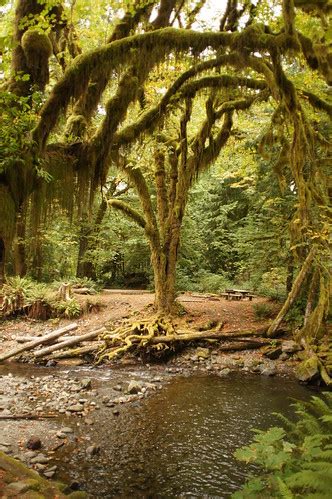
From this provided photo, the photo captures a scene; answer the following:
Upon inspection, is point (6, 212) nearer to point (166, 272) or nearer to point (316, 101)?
point (316, 101)

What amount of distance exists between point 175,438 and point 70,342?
543 centimetres

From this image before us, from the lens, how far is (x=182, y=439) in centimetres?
615

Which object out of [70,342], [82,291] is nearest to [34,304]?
[70,342]

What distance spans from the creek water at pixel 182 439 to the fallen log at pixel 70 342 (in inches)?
122

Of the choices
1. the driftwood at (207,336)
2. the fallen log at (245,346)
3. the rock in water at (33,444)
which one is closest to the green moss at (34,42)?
the rock in water at (33,444)

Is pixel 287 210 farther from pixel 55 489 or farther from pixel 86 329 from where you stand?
pixel 55 489

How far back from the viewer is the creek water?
4.83 m

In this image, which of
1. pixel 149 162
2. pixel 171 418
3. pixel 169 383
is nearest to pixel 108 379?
pixel 169 383

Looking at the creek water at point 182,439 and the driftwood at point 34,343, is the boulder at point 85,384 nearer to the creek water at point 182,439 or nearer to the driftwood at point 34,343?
the creek water at point 182,439

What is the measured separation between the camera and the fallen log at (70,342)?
406 inches

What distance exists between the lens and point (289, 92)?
5426mm

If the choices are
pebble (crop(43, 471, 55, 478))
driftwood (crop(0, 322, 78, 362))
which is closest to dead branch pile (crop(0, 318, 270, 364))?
driftwood (crop(0, 322, 78, 362))

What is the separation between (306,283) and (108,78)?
9564mm

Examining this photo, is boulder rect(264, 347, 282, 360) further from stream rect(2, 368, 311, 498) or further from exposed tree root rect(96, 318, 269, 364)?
stream rect(2, 368, 311, 498)
